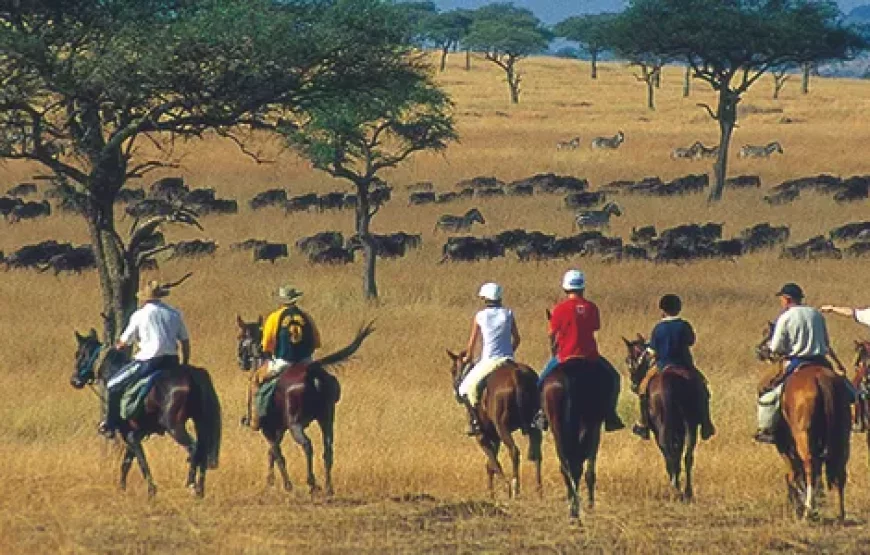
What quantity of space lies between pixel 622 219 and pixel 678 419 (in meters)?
30.9

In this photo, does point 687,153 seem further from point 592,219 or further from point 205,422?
point 205,422

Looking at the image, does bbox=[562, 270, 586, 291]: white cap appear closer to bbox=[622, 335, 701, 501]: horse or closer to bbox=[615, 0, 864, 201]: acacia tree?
bbox=[622, 335, 701, 501]: horse

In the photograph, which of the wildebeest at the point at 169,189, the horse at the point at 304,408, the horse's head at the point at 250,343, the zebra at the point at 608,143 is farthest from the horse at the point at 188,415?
the zebra at the point at 608,143

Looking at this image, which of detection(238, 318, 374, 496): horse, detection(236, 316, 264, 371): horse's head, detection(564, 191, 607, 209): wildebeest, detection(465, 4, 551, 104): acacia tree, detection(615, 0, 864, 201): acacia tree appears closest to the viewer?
detection(238, 318, 374, 496): horse

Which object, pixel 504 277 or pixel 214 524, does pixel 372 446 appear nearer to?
pixel 214 524

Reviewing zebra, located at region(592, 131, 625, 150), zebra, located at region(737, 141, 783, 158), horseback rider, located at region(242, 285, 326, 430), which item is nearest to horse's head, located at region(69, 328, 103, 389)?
horseback rider, located at region(242, 285, 326, 430)

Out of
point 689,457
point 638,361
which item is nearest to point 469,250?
point 638,361

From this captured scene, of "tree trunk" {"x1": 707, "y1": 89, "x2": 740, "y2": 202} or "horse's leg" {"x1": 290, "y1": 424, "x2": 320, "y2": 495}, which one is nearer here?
"horse's leg" {"x1": 290, "y1": 424, "x2": 320, "y2": 495}

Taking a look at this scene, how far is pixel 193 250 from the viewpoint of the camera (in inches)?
1519

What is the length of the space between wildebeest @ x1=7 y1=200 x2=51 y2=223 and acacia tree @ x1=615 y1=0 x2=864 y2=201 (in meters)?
18.8

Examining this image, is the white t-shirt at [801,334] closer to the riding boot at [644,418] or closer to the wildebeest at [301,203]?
the riding boot at [644,418]

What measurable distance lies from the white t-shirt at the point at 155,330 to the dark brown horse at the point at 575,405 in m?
3.31

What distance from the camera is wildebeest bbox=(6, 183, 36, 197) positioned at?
51562 mm

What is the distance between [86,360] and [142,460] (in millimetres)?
2238
